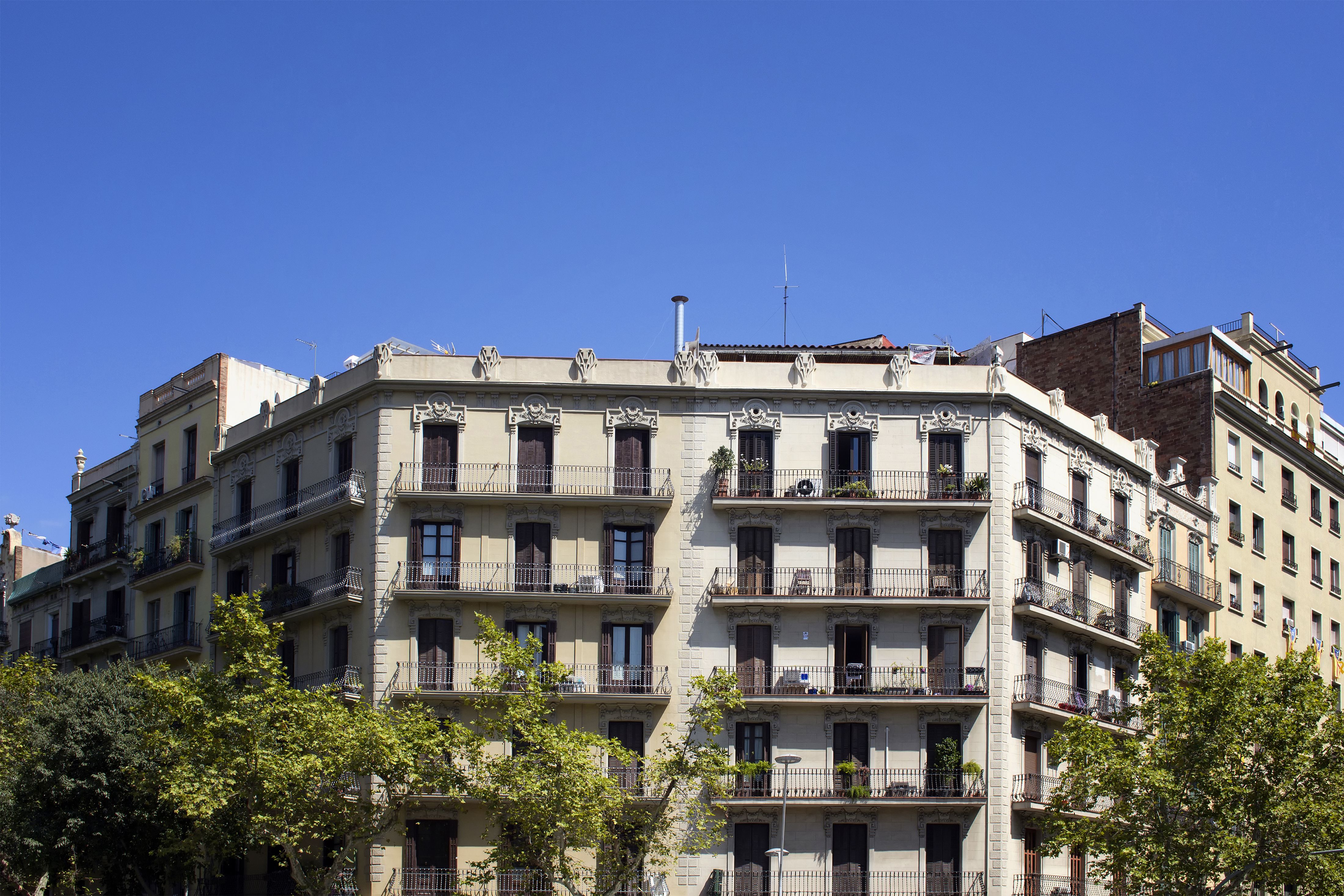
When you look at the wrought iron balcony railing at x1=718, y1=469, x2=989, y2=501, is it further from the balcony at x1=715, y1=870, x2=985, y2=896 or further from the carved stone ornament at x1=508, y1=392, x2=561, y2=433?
the balcony at x1=715, y1=870, x2=985, y2=896

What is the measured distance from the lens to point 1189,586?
200 feet

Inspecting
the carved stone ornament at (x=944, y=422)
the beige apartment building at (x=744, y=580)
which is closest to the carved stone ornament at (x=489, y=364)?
the beige apartment building at (x=744, y=580)

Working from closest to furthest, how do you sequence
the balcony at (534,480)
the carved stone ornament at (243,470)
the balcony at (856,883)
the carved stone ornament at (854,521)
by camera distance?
1. the balcony at (856,883)
2. the balcony at (534,480)
3. the carved stone ornament at (854,521)
4. the carved stone ornament at (243,470)

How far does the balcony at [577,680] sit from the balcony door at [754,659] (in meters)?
2.15

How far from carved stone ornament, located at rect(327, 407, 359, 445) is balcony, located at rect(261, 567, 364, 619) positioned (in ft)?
13.6

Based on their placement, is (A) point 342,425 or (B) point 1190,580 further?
(B) point 1190,580

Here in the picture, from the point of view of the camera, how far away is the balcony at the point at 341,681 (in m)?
50.0

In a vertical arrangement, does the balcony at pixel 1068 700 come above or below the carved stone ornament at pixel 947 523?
below

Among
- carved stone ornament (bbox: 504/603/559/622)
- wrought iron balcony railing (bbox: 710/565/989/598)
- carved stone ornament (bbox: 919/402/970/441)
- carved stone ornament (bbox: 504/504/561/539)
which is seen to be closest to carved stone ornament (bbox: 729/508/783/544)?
wrought iron balcony railing (bbox: 710/565/989/598)

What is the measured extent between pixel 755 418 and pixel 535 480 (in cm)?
684

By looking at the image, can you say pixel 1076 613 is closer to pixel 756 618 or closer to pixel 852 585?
pixel 852 585

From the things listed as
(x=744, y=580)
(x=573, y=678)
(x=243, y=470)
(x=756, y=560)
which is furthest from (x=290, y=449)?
(x=756, y=560)

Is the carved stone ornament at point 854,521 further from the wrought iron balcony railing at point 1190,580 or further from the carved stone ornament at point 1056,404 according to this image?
the wrought iron balcony railing at point 1190,580

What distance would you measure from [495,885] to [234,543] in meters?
14.7
